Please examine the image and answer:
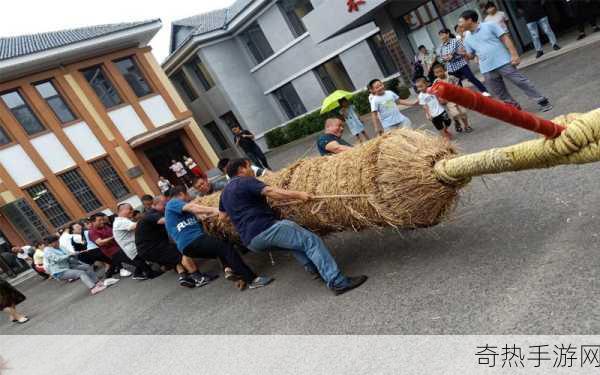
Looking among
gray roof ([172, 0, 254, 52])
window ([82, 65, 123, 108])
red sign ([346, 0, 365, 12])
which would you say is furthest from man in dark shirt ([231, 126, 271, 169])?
gray roof ([172, 0, 254, 52])

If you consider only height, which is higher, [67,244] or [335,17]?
[335,17]

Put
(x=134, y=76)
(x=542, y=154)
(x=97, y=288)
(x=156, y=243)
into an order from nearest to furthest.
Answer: (x=542, y=154)
(x=156, y=243)
(x=97, y=288)
(x=134, y=76)

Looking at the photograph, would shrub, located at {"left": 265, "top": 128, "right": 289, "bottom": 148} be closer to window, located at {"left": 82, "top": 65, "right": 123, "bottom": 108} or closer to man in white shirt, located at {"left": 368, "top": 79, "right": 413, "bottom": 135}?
window, located at {"left": 82, "top": 65, "right": 123, "bottom": 108}

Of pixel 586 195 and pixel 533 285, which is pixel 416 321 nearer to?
pixel 533 285

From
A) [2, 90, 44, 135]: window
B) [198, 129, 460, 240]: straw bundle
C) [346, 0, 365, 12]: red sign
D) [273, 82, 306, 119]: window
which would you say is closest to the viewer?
[198, 129, 460, 240]: straw bundle

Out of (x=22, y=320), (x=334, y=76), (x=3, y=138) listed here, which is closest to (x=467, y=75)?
(x=22, y=320)

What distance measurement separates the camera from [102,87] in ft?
58.5

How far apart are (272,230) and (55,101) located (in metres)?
16.4

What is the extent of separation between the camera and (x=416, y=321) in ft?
10.7

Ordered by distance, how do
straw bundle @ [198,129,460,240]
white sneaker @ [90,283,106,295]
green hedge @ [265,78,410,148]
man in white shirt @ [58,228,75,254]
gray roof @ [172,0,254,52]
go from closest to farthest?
straw bundle @ [198,129,460,240], white sneaker @ [90,283,106,295], man in white shirt @ [58,228,75,254], green hedge @ [265,78,410,148], gray roof @ [172,0,254,52]

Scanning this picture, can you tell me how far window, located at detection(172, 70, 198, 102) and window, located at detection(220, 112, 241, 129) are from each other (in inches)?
103

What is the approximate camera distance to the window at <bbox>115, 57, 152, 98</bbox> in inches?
727

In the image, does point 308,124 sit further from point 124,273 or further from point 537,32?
point 124,273
